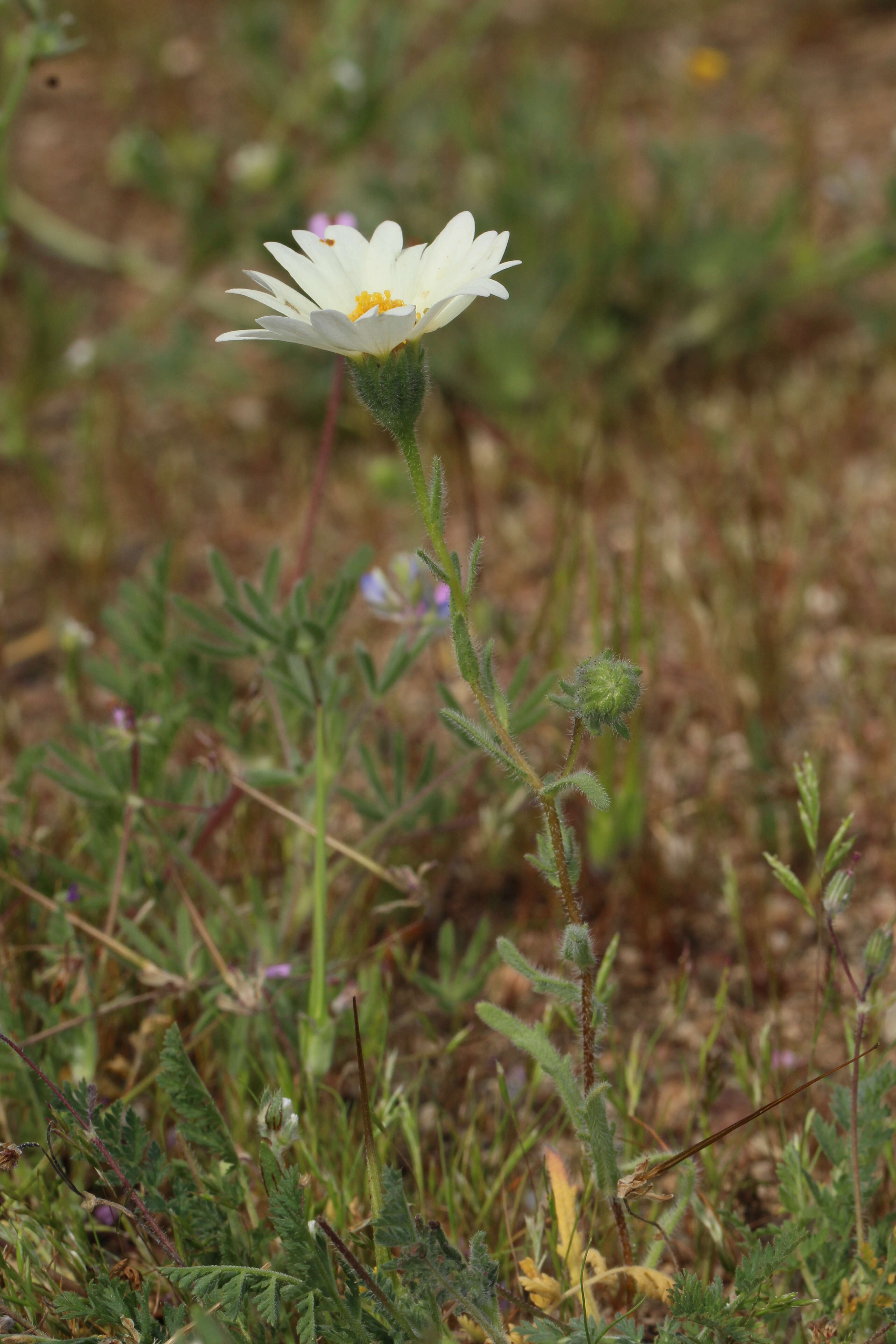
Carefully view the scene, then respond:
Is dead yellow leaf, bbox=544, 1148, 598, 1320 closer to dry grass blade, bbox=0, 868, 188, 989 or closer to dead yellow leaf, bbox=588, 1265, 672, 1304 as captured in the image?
dead yellow leaf, bbox=588, 1265, 672, 1304

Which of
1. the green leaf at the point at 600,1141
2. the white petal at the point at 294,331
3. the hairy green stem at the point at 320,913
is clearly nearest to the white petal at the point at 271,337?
the white petal at the point at 294,331

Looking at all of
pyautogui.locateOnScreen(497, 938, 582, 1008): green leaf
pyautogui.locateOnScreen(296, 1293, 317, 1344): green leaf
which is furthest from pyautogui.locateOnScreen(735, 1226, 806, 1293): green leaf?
pyautogui.locateOnScreen(296, 1293, 317, 1344): green leaf

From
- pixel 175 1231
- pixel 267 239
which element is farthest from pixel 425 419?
pixel 175 1231

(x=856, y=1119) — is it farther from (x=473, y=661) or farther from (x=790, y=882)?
(x=473, y=661)

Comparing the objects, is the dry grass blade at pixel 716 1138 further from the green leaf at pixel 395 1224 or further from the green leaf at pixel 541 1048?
the green leaf at pixel 395 1224

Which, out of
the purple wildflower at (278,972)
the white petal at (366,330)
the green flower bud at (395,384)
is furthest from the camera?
the purple wildflower at (278,972)

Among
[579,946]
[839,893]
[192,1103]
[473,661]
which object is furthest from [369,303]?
[192,1103]

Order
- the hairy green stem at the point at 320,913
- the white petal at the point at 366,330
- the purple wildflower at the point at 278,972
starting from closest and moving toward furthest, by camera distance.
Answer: the white petal at the point at 366,330 < the hairy green stem at the point at 320,913 < the purple wildflower at the point at 278,972
